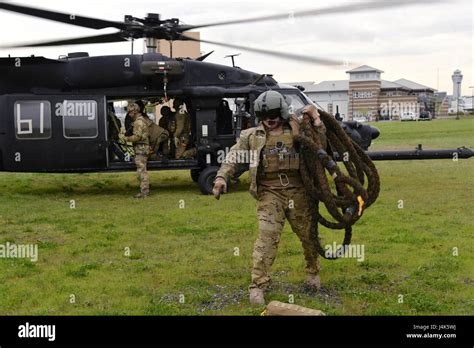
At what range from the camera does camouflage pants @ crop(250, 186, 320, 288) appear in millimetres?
5230

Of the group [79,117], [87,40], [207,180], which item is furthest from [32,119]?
[207,180]

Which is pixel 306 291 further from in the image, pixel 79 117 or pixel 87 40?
pixel 79 117

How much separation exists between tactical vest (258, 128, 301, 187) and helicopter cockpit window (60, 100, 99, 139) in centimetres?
675

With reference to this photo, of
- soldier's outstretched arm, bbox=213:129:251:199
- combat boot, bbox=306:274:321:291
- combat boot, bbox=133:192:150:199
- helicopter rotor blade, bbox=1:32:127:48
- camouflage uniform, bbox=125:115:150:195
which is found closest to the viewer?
soldier's outstretched arm, bbox=213:129:251:199

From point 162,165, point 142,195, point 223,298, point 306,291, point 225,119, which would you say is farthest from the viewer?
point 225,119

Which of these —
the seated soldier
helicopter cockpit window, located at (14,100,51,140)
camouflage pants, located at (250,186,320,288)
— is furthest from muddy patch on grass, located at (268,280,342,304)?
helicopter cockpit window, located at (14,100,51,140)

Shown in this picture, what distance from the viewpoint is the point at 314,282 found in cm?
564

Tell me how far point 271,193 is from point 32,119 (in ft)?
24.0

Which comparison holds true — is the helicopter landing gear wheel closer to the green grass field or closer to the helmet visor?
the green grass field

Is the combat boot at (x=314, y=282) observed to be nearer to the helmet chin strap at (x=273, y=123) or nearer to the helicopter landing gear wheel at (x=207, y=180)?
the helmet chin strap at (x=273, y=123)

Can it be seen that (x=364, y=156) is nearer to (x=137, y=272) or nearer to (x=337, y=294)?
(x=337, y=294)

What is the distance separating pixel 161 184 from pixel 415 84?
9700 cm

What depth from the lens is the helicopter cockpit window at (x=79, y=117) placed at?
11266 mm

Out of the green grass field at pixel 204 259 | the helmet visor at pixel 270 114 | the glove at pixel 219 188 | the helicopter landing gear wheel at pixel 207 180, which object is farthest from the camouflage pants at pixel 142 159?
the helmet visor at pixel 270 114
